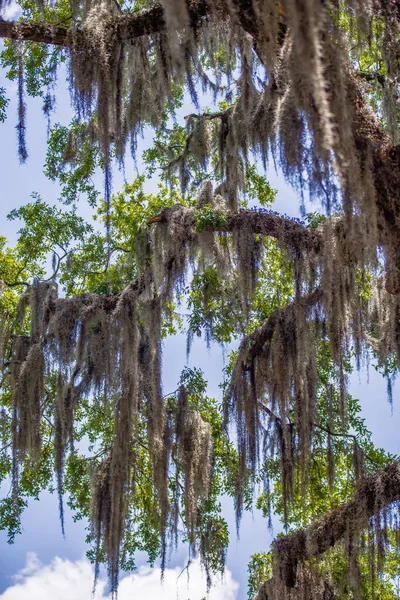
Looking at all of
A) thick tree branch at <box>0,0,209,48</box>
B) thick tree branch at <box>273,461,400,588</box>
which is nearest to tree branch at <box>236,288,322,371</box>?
thick tree branch at <box>273,461,400,588</box>

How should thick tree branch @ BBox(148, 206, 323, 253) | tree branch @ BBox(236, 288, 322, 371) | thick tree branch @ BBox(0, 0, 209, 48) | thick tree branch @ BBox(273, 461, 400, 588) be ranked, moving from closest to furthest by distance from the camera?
1. thick tree branch @ BBox(0, 0, 209, 48)
2. thick tree branch @ BBox(273, 461, 400, 588)
3. thick tree branch @ BBox(148, 206, 323, 253)
4. tree branch @ BBox(236, 288, 322, 371)

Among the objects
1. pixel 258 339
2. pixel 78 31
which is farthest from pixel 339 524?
pixel 78 31

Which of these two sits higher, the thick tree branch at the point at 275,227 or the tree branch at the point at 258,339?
the thick tree branch at the point at 275,227

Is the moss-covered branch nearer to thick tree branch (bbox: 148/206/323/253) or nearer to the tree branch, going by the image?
the tree branch

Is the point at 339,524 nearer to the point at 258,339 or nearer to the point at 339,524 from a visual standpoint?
the point at 339,524

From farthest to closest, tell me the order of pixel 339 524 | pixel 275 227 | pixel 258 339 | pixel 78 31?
pixel 258 339 → pixel 275 227 → pixel 339 524 → pixel 78 31

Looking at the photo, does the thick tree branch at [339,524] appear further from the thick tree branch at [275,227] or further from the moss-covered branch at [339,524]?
the thick tree branch at [275,227]

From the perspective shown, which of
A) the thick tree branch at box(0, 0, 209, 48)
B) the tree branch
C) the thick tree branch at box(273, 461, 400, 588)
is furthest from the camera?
the tree branch

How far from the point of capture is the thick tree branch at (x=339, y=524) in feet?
21.8

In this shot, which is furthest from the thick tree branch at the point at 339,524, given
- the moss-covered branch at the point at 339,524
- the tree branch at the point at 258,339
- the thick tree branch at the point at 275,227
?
the thick tree branch at the point at 275,227

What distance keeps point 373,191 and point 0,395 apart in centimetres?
807

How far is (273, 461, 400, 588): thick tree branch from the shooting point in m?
6.64

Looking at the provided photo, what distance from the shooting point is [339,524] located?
22.5 ft

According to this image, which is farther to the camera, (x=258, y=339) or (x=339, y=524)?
(x=258, y=339)
